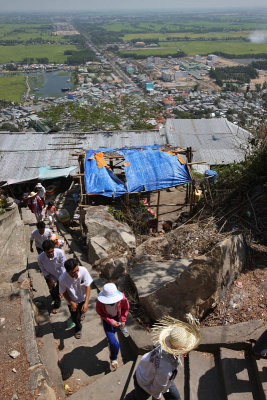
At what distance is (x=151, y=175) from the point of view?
7695 mm

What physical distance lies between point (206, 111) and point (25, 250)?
38.0 meters

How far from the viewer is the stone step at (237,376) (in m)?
2.86

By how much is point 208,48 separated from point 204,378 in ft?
356

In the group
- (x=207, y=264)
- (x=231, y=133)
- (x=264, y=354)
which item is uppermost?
(x=207, y=264)

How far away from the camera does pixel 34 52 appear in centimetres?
9438

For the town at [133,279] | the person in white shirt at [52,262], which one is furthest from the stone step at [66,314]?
the person in white shirt at [52,262]

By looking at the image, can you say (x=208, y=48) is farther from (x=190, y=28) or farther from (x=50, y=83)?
(x=190, y=28)

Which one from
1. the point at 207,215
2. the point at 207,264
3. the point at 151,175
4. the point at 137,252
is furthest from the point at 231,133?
the point at 207,264

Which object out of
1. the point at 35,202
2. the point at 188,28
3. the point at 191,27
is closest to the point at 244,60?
the point at 35,202

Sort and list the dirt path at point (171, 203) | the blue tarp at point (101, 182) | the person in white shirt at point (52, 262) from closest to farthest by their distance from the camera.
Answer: the person in white shirt at point (52, 262) < the blue tarp at point (101, 182) < the dirt path at point (171, 203)

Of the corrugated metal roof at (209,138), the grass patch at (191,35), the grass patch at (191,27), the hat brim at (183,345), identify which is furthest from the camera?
the grass patch at (191,27)

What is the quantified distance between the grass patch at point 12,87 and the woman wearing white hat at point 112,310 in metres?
52.1

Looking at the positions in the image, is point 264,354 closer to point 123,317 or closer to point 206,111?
point 123,317

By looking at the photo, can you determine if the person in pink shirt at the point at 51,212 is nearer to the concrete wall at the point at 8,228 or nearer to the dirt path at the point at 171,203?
the concrete wall at the point at 8,228
